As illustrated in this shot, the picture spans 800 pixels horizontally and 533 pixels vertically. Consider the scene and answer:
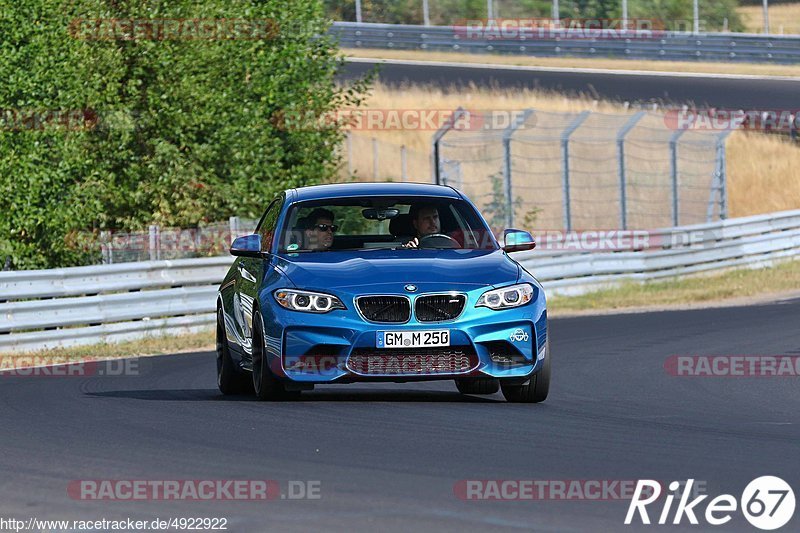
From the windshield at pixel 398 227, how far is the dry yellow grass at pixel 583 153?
80.8ft

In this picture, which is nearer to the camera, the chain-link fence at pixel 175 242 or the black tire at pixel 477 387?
the black tire at pixel 477 387

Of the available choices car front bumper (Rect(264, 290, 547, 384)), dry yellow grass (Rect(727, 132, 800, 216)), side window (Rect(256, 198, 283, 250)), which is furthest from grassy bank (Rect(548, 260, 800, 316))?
car front bumper (Rect(264, 290, 547, 384))

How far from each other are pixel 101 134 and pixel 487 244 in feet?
45.7

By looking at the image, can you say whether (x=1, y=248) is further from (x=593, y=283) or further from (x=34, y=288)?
(x=593, y=283)

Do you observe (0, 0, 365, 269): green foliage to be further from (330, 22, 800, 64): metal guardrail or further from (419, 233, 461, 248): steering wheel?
(330, 22, 800, 64): metal guardrail

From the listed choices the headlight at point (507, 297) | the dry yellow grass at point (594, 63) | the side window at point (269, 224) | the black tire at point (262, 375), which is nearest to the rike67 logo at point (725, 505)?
the headlight at point (507, 297)

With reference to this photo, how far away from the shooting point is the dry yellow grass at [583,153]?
38344 mm

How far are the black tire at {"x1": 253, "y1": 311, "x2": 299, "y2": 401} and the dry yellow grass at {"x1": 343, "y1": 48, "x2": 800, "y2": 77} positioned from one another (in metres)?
38.1

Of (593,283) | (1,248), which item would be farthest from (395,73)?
(1,248)

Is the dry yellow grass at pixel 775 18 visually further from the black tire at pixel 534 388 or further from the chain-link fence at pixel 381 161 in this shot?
the black tire at pixel 534 388

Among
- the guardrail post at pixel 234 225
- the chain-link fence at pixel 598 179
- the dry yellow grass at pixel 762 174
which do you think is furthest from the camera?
the dry yellow grass at pixel 762 174

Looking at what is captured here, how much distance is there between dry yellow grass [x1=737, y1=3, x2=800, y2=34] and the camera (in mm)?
63531

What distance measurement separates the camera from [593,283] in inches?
997

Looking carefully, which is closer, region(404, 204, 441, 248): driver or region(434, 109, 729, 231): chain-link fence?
region(404, 204, 441, 248): driver
